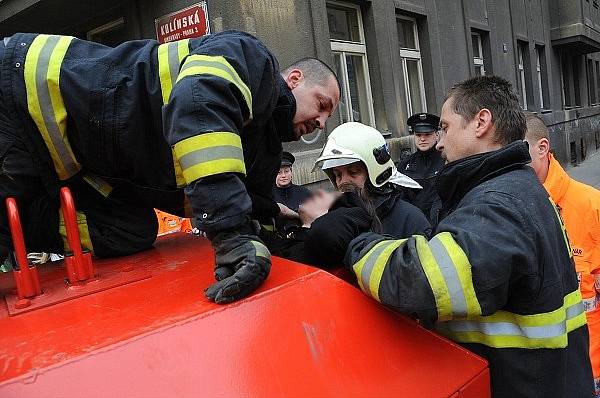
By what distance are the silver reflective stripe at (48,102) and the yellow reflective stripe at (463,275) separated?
3.62ft

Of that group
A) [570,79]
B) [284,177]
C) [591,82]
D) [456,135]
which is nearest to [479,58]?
[284,177]

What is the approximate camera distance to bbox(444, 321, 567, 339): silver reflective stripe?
1374 mm

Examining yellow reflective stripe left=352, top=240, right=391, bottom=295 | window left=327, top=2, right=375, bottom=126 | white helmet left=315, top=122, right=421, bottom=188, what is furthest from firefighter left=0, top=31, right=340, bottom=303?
window left=327, top=2, right=375, bottom=126

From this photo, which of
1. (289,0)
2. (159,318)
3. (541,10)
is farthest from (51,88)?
(541,10)

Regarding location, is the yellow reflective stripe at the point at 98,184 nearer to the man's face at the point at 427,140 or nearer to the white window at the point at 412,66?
the man's face at the point at 427,140

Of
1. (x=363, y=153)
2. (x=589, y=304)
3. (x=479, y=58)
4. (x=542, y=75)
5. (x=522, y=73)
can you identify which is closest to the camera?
(x=363, y=153)

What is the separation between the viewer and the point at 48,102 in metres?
1.48

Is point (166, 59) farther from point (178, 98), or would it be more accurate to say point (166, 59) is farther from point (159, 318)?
point (159, 318)

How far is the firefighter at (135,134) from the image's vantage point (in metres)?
1.27

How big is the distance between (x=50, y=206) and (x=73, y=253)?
1.03ft

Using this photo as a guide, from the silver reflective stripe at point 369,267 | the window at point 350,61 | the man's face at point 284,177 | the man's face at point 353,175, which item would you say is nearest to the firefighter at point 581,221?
the man's face at point 353,175

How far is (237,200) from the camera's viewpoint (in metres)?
1.27

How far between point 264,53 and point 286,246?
25.7 inches

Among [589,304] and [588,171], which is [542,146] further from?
[588,171]
